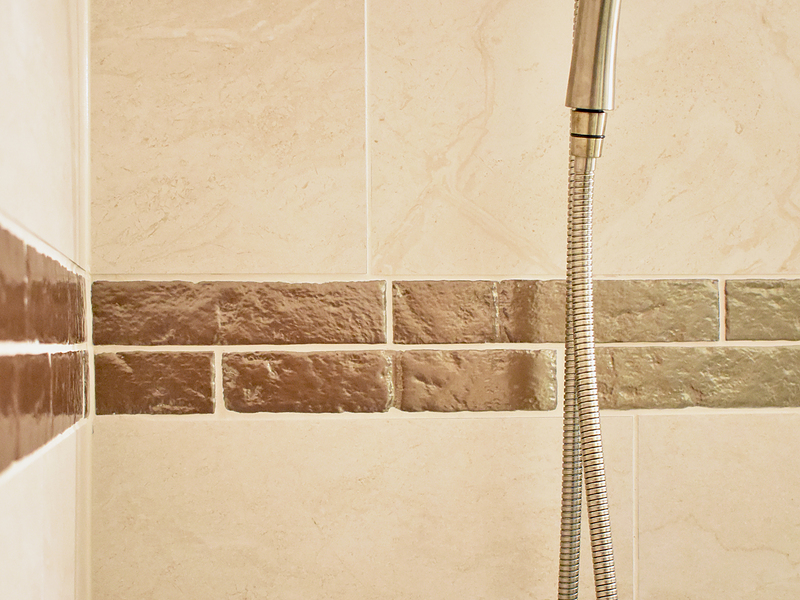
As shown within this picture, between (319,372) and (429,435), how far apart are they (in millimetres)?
116

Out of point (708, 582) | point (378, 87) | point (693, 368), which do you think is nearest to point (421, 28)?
point (378, 87)

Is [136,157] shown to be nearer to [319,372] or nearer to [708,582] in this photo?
[319,372]

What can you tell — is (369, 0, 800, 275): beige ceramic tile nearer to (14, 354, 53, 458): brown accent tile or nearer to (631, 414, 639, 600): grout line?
(631, 414, 639, 600): grout line

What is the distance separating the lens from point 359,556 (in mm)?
623

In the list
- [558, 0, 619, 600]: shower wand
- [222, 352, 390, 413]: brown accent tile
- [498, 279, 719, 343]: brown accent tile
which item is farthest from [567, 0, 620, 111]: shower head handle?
[222, 352, 390, 413]: brown accent tile

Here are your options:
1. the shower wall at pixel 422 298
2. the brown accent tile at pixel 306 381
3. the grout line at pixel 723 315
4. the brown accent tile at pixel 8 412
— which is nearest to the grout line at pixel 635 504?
the shower wall at pixel 422 298

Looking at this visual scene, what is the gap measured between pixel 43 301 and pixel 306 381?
25 cm

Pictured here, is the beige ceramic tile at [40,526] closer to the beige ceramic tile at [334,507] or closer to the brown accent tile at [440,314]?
the beige ceramic tile at [334,507]

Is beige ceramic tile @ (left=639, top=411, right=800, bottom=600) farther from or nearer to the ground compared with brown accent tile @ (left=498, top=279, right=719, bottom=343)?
nearer to the ground

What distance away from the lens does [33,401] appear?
1.27 ft

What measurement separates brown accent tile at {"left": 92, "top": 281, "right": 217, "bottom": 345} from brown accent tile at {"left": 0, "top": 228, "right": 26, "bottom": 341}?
0.80ft

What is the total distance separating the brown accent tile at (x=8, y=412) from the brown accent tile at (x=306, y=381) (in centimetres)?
27

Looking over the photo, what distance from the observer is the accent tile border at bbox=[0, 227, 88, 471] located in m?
0.33

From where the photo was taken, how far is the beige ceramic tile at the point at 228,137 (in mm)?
614
